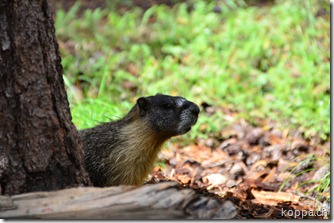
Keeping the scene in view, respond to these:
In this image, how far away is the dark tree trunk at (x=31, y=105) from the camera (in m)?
4.08

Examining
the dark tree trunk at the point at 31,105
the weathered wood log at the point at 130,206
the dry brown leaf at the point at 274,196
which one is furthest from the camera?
the dry brown leaf at the point at 274,196

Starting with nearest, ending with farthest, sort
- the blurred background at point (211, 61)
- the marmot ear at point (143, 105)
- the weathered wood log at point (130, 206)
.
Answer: the weathered wood log at point (130, 206)
the marmot ear at point (143, 105)
the blurred background at point (211, 61)

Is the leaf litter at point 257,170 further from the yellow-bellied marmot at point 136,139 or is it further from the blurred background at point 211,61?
the yellow-bellied marmot at point 136,139

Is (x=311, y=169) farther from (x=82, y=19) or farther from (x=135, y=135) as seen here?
(x=82, y=19)

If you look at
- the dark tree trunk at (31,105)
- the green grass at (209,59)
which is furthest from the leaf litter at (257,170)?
the dark tree trunk at (31,105)

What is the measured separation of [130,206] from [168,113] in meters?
1.80

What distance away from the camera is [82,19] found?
34.1 feet

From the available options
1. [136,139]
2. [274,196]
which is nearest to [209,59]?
[274,196]

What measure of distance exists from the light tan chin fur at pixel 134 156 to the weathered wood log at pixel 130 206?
1517 mm

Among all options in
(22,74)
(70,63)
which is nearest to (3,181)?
(22,74)

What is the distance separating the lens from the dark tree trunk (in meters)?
4.08

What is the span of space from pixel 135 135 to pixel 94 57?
4017mm

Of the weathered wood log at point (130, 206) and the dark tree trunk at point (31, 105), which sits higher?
the dark tree trunk at point (31, 105)

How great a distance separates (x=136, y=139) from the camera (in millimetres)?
5457
